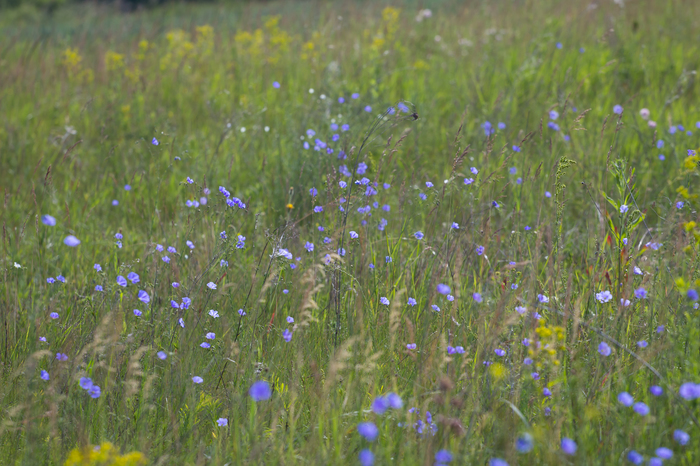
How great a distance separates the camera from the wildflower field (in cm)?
143

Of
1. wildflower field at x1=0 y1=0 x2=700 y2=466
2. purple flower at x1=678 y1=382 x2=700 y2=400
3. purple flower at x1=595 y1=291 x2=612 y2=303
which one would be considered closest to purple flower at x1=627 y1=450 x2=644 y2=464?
wildflower field at x1=0 y1=0 x2=700 y2=466

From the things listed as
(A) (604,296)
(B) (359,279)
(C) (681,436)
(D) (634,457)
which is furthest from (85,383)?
(A) (604,296)

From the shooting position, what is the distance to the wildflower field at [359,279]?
143 centimetres

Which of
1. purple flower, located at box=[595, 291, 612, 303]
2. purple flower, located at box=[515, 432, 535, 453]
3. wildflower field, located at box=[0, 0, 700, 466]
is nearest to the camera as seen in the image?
purple flower, located at box=[515, 432, 535, 453]

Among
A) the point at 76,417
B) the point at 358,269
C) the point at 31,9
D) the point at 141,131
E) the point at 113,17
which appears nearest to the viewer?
the point at 76,417

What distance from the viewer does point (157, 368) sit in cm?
181

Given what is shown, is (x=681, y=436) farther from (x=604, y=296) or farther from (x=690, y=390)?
(x=604, y=296)

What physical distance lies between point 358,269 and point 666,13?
519 cm

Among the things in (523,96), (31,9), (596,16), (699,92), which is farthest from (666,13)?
(31,9)

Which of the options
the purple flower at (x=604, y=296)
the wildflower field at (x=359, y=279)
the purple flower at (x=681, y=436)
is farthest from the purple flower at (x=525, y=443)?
the purple flower at (x=604, y=296)

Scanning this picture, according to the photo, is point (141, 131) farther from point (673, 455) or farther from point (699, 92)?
point (699, 92)

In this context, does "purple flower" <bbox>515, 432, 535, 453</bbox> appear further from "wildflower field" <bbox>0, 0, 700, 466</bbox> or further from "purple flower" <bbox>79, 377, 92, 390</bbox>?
"purple flower" <bbox>79, 377, 92, 390</bbox>

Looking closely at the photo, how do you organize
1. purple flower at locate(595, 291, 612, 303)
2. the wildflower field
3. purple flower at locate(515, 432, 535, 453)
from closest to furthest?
purple flower at locate(515, 432, 535, 453), the wildflower field, purple flower at locate(595, 291, 612, 303)

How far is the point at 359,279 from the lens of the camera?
2.06 m
